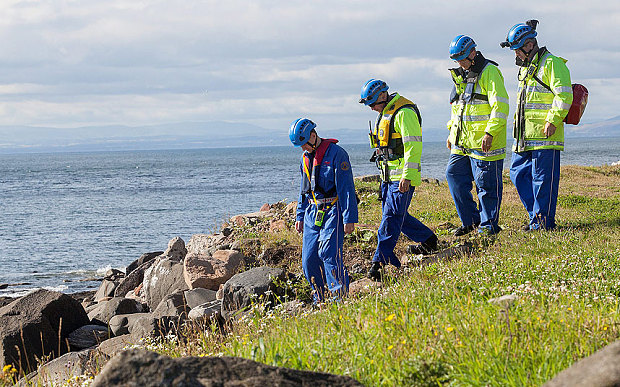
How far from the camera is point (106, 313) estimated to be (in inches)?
473

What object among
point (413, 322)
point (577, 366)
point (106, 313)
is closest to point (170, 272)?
point (106, 313)

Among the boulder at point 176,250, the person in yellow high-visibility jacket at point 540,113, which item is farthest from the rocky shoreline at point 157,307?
the person in yellow high-visibility jacket at point 540,113

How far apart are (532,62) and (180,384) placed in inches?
307

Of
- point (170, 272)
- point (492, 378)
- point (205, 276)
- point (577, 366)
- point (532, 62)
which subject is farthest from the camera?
point (170, 272)

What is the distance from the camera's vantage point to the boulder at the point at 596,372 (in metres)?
2.67

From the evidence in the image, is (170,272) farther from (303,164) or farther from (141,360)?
(141,360)

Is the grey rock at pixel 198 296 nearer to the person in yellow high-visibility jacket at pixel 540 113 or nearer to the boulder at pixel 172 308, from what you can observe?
the boulder at pixel 172 308

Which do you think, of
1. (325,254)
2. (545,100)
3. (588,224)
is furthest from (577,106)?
(325,254)

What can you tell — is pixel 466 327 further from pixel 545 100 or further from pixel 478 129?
pixel 545 100

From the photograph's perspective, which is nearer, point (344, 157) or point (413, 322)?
point (413, 322)

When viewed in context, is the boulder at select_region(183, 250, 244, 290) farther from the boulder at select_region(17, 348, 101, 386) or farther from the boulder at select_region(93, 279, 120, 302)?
the boulder at select_region(93, 279, 120, 302)

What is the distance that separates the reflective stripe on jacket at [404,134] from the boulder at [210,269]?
420 centimetres

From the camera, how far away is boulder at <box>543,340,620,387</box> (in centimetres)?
267

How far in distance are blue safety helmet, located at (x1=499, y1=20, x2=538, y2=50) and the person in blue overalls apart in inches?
128
